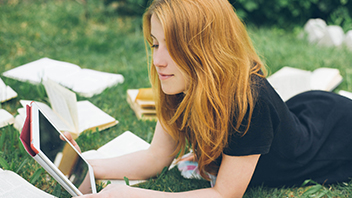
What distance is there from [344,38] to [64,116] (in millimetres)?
3405

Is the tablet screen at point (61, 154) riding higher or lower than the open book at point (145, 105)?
higher

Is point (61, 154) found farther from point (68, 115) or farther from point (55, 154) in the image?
point (68, 115)

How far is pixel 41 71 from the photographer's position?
102 inches

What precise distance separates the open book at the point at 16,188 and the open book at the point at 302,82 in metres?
1.69

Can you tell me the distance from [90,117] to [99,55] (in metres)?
1.46

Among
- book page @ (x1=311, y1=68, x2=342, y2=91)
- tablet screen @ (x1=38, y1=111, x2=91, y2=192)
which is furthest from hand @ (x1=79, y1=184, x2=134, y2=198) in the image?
book page @ (x1=311, y1=68, x2=342, y2=91)

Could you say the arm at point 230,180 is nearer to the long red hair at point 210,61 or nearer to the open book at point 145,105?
the long red hair at point 210,61

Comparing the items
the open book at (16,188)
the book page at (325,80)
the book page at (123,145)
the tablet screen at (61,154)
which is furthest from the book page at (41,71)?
the book page at (325,80)

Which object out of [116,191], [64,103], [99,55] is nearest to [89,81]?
[64,103]

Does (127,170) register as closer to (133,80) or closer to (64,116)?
(64,116)

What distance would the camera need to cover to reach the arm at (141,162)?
1.53m

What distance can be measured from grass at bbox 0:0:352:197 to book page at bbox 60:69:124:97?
65 millimetres

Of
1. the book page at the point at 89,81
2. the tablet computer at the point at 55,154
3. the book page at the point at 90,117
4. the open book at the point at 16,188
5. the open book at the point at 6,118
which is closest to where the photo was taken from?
the tablet computer at the point at 55,154

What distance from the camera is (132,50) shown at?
3.58 m
